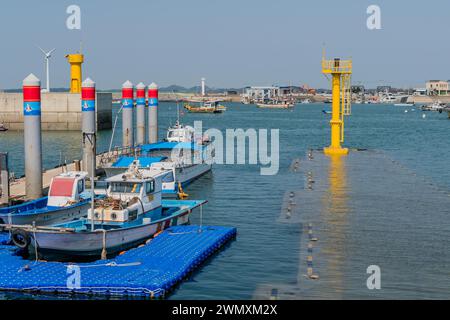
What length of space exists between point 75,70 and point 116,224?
257ft

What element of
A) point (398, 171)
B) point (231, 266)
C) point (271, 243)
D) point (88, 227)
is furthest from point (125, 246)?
point (398, 171)

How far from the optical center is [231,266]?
2645cm

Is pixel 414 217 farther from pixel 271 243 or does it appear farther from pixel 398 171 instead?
pixel 398 171

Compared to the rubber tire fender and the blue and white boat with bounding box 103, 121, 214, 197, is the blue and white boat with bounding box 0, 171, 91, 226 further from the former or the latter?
the blue and white boat with bounding box 103, 121, 214, 197

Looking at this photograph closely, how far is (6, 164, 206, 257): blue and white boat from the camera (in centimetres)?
2561

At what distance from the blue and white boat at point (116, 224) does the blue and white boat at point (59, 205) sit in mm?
2425

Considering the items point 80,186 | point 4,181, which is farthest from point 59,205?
point 4,181

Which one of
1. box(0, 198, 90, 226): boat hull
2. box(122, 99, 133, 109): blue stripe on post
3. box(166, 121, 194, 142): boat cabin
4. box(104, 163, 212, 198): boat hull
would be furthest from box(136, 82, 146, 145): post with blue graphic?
box(0, 198, 90, 226): boat hull

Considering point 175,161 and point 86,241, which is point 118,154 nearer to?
point 175,161

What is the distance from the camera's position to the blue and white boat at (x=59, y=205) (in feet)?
101

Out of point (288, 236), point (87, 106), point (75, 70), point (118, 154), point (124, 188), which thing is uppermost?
point (75, 70)

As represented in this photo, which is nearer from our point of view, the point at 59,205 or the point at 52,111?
the point at 59,205

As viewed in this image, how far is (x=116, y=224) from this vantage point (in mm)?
28438

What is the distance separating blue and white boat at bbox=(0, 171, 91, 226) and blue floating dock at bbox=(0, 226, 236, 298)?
6.29 ft
